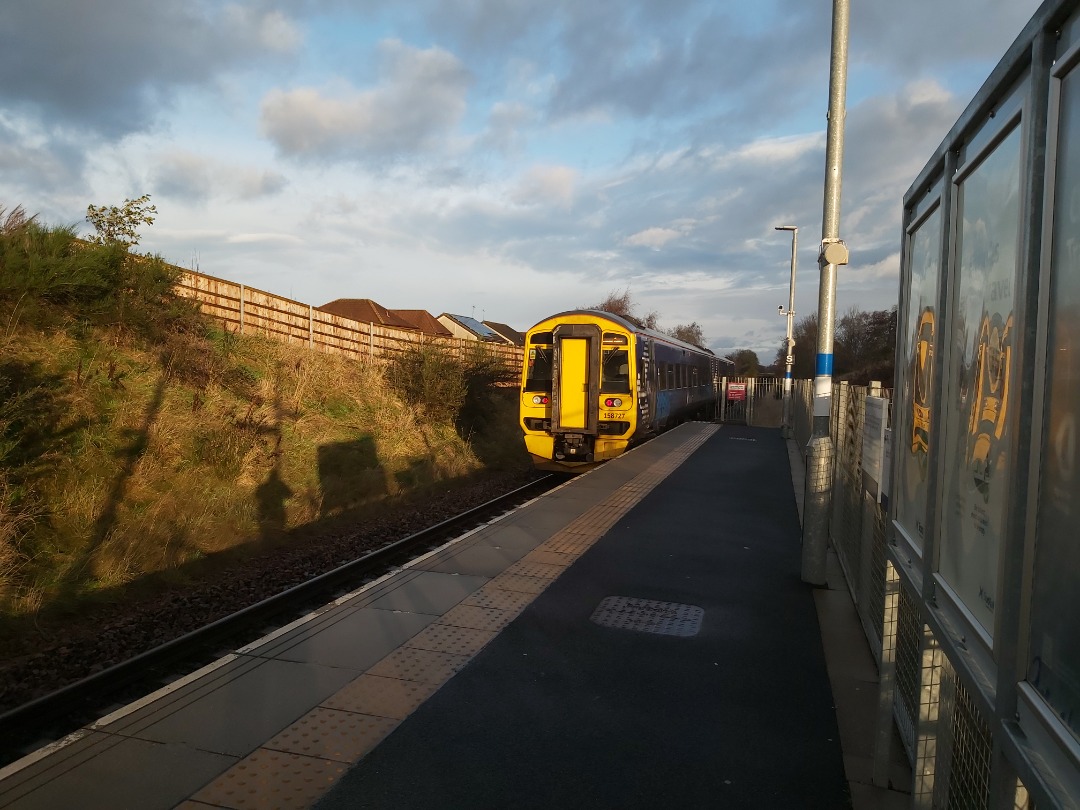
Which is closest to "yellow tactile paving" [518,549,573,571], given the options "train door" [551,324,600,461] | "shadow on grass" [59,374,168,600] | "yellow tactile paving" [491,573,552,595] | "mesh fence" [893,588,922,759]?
"yellow tactile paving" [491,573,552,595]

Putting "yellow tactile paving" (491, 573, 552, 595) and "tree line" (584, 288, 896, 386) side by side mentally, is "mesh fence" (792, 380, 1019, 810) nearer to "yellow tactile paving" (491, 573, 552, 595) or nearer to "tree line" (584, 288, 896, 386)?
"yellow tactile paving" (491, 573, 552, 595)

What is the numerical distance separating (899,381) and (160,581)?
23.3 ft

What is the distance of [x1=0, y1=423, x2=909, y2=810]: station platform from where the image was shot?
3660 millimetres

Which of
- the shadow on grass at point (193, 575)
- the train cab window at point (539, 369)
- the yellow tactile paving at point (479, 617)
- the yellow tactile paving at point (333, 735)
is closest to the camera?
the yellow tactile paving at point (333, 735)

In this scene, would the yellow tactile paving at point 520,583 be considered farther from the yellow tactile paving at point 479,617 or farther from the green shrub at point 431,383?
the green shrub at point 431,383

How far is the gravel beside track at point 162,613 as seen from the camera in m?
5.53

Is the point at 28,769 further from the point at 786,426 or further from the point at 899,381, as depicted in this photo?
the point at 786,426

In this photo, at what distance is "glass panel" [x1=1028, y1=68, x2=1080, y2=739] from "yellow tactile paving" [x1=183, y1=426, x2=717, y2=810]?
3.10 meters

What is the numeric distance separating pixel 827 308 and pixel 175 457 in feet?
27.9

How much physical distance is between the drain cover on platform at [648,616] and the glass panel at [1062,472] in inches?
168

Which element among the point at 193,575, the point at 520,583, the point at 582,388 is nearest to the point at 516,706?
the point at 520,583

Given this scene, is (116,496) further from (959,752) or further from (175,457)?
(959,752)

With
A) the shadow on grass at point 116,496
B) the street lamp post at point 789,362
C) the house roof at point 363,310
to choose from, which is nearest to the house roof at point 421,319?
the house roof at point 363,310

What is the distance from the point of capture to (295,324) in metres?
18.8
